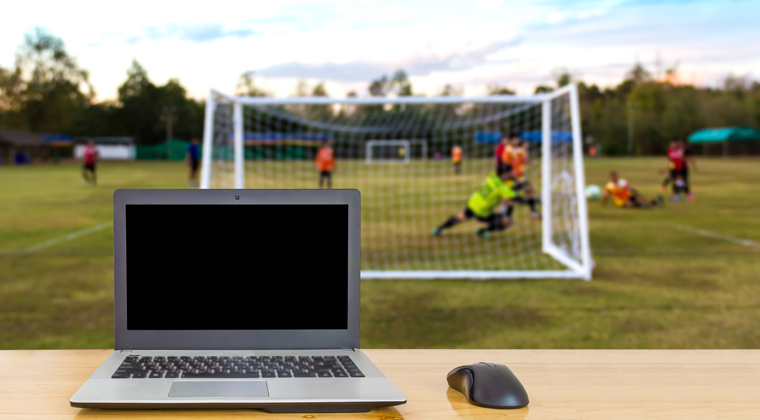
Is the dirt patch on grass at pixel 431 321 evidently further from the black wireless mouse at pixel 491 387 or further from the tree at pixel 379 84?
the tree at pixel 379 84

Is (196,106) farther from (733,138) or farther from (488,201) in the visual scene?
(488,201)

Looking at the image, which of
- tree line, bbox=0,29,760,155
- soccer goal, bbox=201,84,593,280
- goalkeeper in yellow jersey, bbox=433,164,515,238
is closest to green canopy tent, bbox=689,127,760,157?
tree line, bbox=0,29,760,155

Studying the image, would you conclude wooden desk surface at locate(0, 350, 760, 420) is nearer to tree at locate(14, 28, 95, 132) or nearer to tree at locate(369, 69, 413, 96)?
tree at locate(369, 69, 413, 96)

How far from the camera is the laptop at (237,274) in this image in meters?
1.00

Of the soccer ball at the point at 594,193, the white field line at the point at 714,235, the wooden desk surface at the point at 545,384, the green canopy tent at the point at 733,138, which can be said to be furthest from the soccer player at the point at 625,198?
the green canopy tent at the point at 733,138

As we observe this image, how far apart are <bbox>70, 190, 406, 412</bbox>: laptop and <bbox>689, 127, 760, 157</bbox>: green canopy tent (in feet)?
166

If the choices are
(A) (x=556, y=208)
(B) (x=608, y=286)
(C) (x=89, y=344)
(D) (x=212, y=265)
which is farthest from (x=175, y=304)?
(A) (x=556, y=208)

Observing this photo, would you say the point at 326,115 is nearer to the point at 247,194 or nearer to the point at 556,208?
the point at 556,208

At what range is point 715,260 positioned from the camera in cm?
641

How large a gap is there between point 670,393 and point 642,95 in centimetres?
5776

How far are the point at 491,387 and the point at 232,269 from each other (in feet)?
1.44

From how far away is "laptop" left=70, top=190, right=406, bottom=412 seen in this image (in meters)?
1.00

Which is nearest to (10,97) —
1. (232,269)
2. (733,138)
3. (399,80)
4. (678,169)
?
(399,80)

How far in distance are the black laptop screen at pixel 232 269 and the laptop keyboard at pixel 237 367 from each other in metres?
→ 0.06
